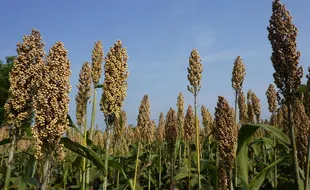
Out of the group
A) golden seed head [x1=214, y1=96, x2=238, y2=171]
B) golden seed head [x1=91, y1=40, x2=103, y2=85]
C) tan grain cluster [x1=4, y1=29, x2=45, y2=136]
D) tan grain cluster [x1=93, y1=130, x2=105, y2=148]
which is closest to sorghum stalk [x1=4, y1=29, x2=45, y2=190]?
tan grain cluster [x1=4, y1=29, x2=45, y2=136]

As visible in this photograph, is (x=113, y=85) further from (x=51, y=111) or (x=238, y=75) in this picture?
(x=238, y=75)

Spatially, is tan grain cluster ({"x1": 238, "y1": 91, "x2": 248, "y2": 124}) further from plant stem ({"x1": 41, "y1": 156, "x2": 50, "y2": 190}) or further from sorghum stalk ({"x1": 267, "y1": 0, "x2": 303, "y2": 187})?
plant stem ({"x1": 41, "y1": 156, "x2": 50, "y2": 190})

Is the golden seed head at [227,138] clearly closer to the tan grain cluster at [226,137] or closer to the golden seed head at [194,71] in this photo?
the tan grain cluster at [226,137]

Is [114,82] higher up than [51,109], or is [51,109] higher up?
[114,82]

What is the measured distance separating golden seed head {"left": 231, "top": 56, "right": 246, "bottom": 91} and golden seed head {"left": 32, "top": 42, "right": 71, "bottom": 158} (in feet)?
10.9

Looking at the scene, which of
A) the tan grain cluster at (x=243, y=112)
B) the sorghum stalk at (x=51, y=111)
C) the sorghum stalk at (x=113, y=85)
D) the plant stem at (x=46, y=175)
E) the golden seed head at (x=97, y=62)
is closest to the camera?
the plant stem at (x=46, y=175)

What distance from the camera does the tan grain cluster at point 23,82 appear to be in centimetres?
275

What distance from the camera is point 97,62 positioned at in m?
4.13

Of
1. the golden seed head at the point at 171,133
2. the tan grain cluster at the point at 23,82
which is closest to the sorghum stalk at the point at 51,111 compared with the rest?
Result: the tan grain cluster at the point at 23,82

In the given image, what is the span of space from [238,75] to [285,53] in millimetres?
3014

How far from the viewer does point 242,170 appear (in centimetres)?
225

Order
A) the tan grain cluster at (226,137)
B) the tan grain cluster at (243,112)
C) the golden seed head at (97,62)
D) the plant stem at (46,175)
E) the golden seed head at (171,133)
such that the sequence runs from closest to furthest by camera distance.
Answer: the plant stem at (46,175), the tan grain cluster at (226,137), the golden seed head at (97,62), the golden seed head at (171,133), the tan grain cluster at (243,112)

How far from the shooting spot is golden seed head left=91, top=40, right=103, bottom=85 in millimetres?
4039

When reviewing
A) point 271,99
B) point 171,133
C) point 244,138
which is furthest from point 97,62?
point 271,99
